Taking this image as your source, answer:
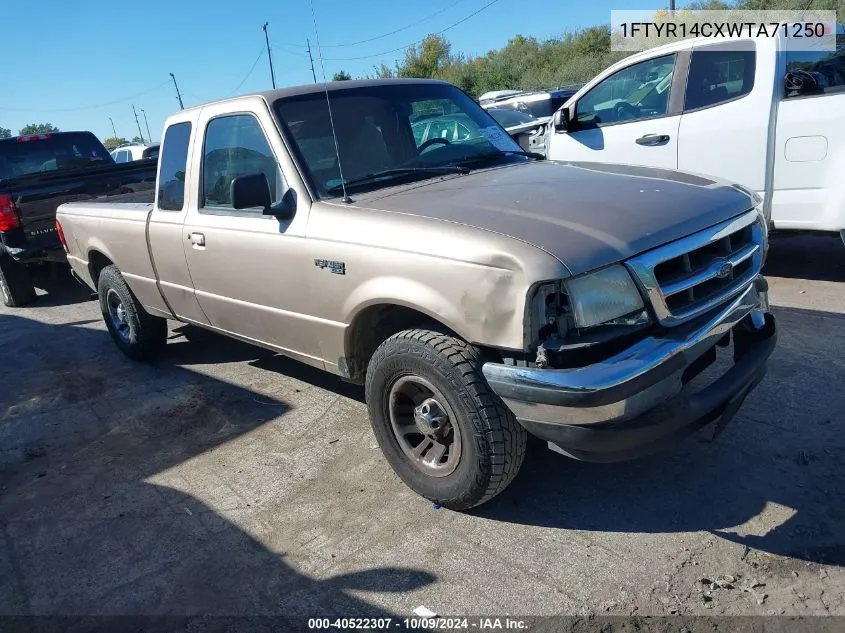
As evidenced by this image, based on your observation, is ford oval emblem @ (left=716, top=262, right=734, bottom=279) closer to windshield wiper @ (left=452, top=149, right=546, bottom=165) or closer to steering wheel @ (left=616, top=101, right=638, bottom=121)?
windshield wiper @ (left=452, top=149, right=546, bottom=165)

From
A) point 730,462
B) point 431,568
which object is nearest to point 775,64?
point 730,462

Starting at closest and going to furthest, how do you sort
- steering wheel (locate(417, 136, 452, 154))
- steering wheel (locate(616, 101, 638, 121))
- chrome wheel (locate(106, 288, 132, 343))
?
steering wheel (locate(417, 136, 452, 154)) < chrome wheel (locate(106, 288, 132, 343)) < steering wheel (locate(616, 101, 638, 121))

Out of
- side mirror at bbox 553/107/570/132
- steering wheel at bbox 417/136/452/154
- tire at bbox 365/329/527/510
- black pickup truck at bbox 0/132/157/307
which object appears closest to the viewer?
tire at bbox 365/329/527/510

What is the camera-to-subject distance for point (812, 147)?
520 centimetres

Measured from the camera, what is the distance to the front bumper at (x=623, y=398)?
7.90ft

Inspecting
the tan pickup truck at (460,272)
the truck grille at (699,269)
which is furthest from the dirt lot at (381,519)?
the truck grille at (699,269)

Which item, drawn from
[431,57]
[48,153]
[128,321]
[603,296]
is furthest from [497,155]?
[431,57]

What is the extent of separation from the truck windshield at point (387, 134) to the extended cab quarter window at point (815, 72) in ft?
8.56

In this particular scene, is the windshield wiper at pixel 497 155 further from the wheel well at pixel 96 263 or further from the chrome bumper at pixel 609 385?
the wheel well at pixel 96 263

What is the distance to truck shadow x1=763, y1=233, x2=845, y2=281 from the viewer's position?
5.80 metres

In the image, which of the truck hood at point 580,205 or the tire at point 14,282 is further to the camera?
the tire at point 14,282

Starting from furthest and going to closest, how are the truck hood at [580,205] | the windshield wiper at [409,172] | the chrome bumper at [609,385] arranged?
1. the windshield wiper at [409,172]
2. the truck hood at [580,205]
3. the chrome bumper at [609,385]

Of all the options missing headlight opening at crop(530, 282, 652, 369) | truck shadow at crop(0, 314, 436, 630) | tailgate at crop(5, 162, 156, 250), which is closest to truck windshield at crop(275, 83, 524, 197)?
missing headlight opening at crop(530, 282, 652, 369)

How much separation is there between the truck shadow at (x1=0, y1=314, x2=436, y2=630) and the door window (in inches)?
158
